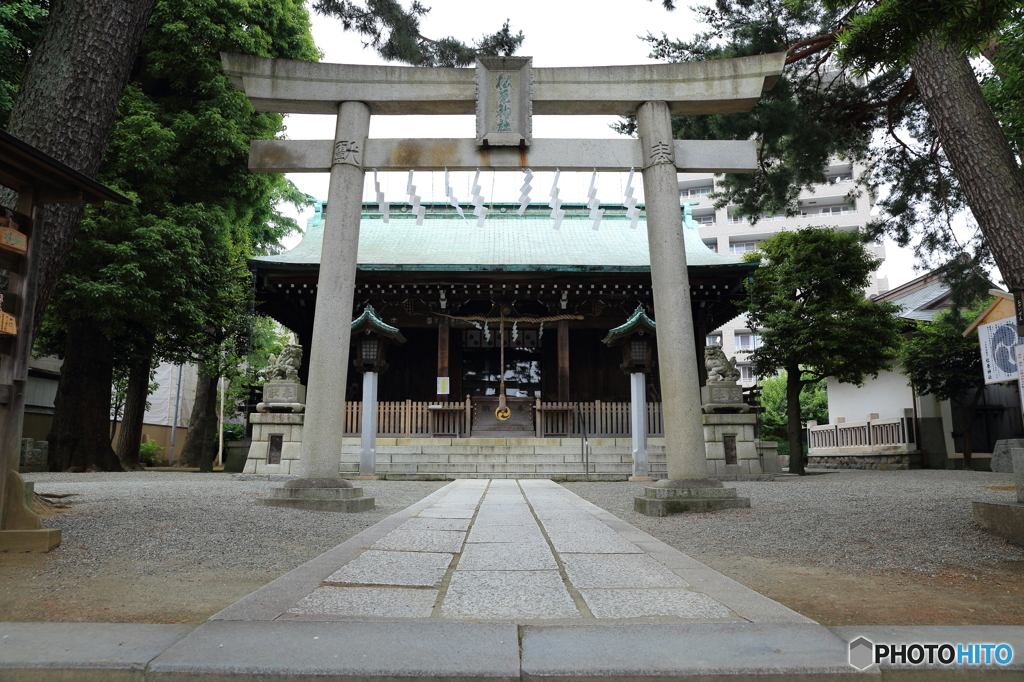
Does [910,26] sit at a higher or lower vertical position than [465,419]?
higher

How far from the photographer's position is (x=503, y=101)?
23.2ft

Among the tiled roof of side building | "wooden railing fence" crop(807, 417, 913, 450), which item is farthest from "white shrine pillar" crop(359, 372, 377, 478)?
the tiled roof of side building

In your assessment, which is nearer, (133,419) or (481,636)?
(481,636)

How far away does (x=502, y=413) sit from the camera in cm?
1502

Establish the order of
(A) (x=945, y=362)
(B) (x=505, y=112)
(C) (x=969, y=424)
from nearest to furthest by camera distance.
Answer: (B) (x=505, y=112) → (A) (x=945, y=362) → (C) (x=969, y=424)

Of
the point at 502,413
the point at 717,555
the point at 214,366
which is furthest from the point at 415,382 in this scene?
the point at 717,555

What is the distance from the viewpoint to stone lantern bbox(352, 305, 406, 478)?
40.2 ft

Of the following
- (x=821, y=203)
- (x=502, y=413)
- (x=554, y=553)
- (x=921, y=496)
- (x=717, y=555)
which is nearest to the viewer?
(x=554, y=553)

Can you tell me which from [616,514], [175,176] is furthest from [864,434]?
[175,176]

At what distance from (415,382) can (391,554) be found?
44.7 ft

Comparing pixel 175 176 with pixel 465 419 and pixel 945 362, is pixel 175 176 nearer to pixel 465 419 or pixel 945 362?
pixel 465 419

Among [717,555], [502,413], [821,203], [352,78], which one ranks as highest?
[821,203]

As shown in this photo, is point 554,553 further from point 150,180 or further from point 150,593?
point 150,180

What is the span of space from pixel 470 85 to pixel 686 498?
512 cm
